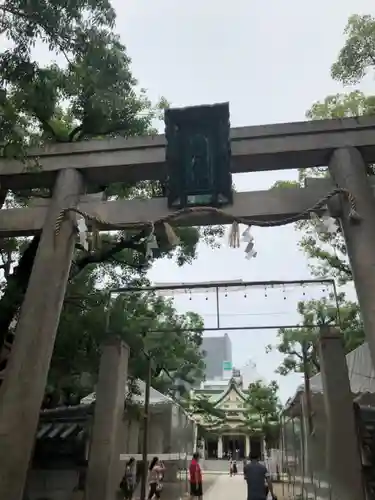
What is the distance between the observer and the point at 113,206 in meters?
6.76

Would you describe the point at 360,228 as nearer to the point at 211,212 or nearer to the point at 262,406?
the point at 211,212

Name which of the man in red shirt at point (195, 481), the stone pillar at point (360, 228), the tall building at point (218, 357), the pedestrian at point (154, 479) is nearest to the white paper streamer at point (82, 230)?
the stone pillar at point (360, 228)

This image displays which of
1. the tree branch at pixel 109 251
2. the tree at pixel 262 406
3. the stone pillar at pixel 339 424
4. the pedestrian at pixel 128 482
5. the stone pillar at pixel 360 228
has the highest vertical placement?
the tree at pixel 262 406

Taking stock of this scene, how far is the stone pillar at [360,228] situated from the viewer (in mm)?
5292

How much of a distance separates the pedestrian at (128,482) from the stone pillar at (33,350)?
3.41 metres

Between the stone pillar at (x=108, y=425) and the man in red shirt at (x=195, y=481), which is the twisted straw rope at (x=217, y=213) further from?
the man in red shirt at (x=195, y=481)

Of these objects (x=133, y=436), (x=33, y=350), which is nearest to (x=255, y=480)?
(x=133, y=436)

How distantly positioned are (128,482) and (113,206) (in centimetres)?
508

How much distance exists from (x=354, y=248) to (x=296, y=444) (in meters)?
5.97

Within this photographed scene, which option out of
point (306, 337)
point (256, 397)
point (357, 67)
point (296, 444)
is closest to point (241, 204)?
point (357, 67)

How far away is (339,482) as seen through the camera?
6496 millimetres

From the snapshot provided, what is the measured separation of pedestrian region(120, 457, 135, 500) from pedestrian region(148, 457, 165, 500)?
1.47 m

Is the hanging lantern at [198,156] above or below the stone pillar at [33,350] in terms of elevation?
above

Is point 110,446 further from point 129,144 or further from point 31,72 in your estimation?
point 31,72
